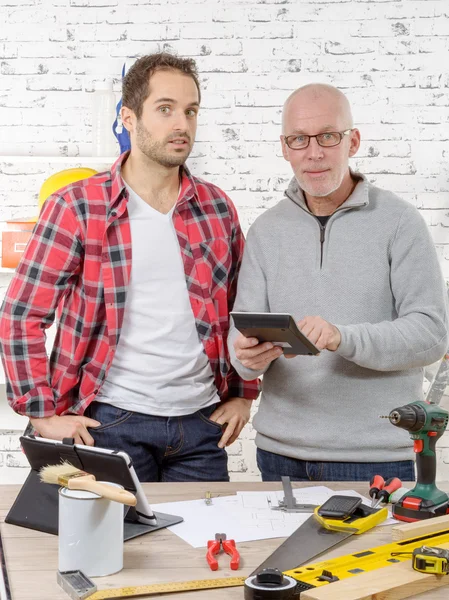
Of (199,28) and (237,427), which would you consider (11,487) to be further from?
(199,28)

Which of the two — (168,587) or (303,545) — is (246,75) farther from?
(168,587)

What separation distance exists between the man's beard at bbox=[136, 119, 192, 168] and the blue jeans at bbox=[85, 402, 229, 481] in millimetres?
733

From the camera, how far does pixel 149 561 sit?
145 centimetres

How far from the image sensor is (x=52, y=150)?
156 inches

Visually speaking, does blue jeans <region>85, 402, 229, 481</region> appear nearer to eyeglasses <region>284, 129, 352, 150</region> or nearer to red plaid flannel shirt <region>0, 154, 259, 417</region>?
red plaid flannel shirt <region>0, 154, 259, 417</region>

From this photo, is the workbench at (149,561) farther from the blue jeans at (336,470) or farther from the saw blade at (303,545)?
the blue jeans at (336,470)

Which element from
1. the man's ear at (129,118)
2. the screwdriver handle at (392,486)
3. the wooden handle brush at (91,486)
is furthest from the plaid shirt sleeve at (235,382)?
the wooden handle brush at (91,486)

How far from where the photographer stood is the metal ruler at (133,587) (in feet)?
4.23

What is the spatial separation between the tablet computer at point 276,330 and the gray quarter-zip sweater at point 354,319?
15 cm

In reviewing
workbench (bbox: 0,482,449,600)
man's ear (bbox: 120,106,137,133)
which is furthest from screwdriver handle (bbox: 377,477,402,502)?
man's ear (bbox: 120,106,137,133)

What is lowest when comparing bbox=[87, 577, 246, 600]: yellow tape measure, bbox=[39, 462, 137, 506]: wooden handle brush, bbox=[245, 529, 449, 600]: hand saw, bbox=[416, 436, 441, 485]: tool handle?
bbox=[87, 577, 246, 600]: yellow tape measure

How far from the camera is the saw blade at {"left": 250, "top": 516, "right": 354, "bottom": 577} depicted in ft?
4.69

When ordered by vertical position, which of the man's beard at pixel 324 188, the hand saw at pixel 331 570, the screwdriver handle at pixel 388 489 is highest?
the man's beard at pixel 324 188

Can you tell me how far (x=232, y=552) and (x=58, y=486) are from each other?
40 centimetres
